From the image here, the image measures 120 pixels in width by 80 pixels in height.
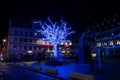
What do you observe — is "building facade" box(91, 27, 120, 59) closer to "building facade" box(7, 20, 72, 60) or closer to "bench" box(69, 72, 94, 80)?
"building facade" box(7, 20, 72, 60)

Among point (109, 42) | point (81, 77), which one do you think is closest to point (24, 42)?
point (109, 42)

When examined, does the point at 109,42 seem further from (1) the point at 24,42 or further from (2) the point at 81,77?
(2) the point at 81,77

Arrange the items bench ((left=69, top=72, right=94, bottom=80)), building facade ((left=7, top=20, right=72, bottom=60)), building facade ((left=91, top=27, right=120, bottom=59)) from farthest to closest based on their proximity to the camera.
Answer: building facade ((left=7, top=20, right=72, bottom=60)) → building facade ((left=91, top=27, right=120, bottom=59)) → bench ((left=69, top=72, right=94, bottom=80))

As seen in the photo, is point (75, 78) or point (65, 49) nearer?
point (75, 78)

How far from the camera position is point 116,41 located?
69875 millimetres

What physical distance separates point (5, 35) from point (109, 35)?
45951 millimetres

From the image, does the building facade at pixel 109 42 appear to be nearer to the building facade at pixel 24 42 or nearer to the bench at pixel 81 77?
the building facade at pixel 24 42

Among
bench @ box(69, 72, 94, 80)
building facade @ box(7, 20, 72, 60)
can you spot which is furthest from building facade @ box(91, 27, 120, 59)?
bench @ box(69, 72, 94, 80)

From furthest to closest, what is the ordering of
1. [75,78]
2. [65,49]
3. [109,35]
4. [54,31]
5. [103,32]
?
[65,49]
[103,32]
[109,35]
[54,31]
[75,78]

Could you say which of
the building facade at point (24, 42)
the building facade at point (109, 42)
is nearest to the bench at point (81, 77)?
the building facade at point (109, 42)

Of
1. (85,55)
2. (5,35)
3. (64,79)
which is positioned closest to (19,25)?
(5,35)

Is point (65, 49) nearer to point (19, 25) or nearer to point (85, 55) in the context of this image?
point (19, 25)

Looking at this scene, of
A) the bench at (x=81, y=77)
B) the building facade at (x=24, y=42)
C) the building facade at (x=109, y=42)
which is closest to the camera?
the bench at (x=81, y=77)

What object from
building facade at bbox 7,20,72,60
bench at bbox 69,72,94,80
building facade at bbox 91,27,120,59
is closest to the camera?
bench at bbox 69,72,94,80
